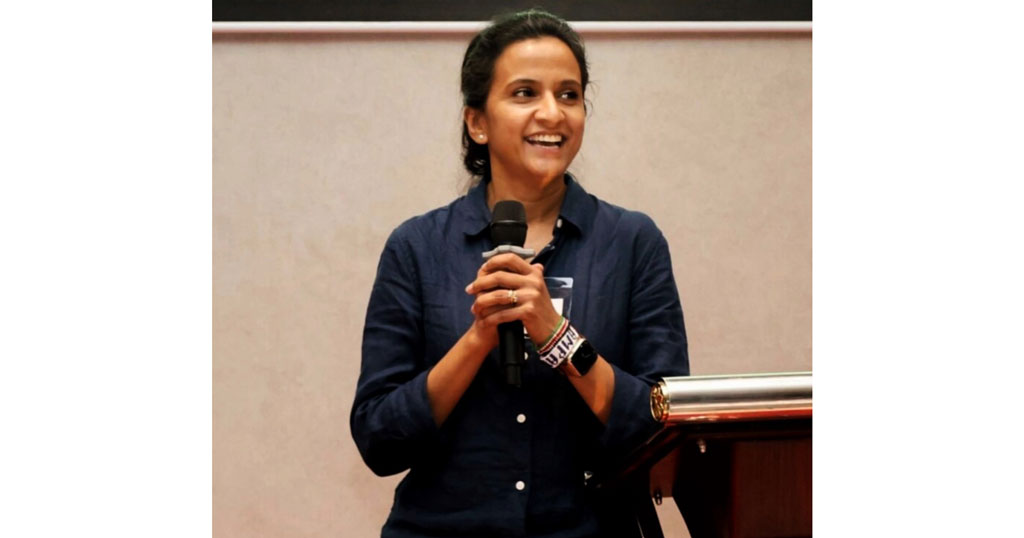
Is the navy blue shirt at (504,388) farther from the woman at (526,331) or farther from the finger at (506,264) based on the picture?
the finger at (506,264)

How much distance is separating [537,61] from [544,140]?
0.15m

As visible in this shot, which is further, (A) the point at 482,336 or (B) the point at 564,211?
(B) the point at 564,211

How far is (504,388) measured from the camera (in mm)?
1626

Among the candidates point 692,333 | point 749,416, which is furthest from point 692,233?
point 749,416

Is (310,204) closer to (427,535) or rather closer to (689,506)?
(427,535)

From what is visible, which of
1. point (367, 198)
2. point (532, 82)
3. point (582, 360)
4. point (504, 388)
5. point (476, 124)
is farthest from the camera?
point (367, 198)

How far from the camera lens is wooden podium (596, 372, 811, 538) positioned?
1.14 m

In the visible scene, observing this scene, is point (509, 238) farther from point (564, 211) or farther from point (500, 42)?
point (500, 42)

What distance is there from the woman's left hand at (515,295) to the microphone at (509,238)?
0.06ft

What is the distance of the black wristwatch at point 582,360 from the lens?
1.47 metres

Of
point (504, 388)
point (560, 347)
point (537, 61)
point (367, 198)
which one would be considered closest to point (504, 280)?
point (560, 347)

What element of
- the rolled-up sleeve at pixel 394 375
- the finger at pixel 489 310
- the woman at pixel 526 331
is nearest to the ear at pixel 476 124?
the woman at pixel 526 331

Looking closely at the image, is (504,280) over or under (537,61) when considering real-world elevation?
under
